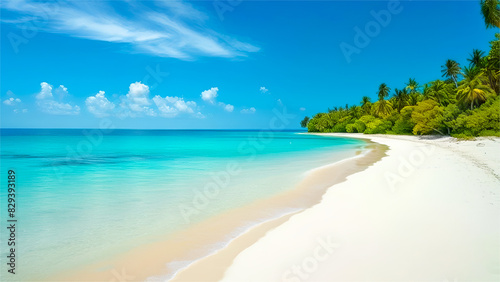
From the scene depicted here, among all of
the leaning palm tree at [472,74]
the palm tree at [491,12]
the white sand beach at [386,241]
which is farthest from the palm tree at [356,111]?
the white sand beach at [386,241]

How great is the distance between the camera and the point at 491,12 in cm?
2795

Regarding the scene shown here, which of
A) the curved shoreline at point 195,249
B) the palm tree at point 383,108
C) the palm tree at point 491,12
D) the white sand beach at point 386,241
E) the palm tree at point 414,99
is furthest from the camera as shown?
the palm tree at point 383,108

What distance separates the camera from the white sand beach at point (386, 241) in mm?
4086

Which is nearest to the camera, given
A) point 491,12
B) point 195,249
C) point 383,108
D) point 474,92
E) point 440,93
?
point 195,249

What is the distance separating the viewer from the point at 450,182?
1005cm

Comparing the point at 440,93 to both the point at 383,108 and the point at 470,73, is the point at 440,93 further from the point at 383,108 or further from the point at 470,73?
the point at 383,108

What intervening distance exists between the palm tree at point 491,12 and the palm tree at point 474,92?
11.7m

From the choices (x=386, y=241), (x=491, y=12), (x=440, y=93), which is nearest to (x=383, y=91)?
(x=440, y=93)

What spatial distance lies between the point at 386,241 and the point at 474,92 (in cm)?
4360

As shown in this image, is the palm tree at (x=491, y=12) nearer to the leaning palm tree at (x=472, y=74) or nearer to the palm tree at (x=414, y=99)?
the leaning palm tree at (x=472, y=74)

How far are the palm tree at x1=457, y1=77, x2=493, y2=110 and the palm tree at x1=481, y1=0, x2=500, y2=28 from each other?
11.7 meters

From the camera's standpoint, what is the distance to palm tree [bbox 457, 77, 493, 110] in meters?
37.9

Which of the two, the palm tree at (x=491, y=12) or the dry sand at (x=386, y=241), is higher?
the palm tree at (x=491, y=12)

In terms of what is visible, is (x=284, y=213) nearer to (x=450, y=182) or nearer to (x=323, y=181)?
(x=323, y=181)
